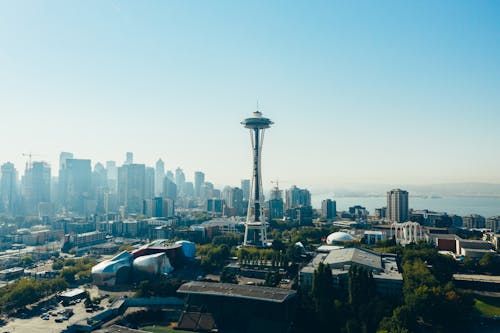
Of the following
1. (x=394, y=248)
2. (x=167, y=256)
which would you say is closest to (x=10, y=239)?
(x=167, y=256)

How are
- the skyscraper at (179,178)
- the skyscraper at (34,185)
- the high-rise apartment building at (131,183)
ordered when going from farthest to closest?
the skyscraper at (179,178) < the high-rise apartment building at (131,183) < the skyscraper at (34,185)

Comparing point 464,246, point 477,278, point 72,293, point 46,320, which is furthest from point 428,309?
point 72,293

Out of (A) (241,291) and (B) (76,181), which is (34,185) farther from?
(A) (241,291)

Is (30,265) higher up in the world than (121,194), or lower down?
lower down

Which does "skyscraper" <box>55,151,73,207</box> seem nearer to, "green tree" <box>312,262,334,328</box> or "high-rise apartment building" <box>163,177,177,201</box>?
"high-rise apartment building" <box>163,177,177,201</box>

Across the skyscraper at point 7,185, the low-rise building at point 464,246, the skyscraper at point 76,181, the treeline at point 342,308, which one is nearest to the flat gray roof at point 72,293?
the treeline at point 342,308

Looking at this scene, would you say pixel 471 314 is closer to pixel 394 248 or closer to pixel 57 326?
pixel 394 248

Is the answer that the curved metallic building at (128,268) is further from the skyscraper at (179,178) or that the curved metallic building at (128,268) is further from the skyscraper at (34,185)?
the skyscraper at (179,178)
